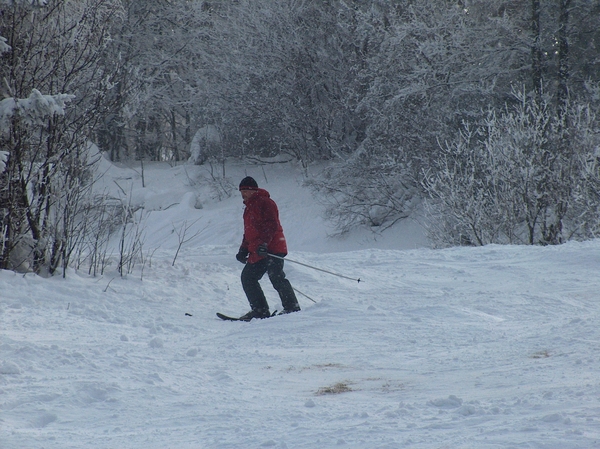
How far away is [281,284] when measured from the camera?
7.93 meters

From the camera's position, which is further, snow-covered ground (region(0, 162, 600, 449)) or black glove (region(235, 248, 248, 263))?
black glove (region(235, 248, 248, 263))

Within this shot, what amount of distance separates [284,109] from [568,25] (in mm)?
10407

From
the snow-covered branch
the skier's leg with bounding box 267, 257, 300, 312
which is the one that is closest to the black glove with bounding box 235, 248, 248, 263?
the skier's leg with bounding box 267, 257, 300, 312

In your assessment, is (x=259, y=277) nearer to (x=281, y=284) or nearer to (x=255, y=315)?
(x=281, y=284)

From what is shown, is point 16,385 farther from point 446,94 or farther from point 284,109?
point 284,109

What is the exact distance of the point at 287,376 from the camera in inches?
204

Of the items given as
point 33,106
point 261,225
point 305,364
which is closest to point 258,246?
point 261,225

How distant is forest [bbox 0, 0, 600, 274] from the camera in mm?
8984

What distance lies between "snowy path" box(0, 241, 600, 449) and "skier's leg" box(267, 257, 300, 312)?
0.48m

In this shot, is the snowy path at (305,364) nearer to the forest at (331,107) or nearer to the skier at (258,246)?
the skier at (258,246)

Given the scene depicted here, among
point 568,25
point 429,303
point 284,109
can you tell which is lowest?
point 429,303

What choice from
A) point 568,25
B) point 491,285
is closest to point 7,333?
point 491,285

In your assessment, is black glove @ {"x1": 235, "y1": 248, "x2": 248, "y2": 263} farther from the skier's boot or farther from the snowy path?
the snowy path

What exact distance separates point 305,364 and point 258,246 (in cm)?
238
